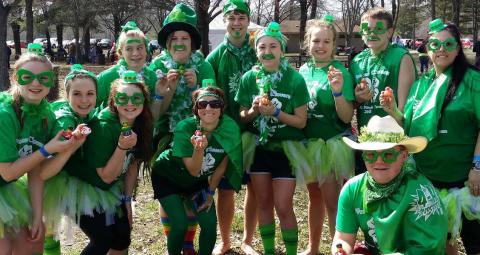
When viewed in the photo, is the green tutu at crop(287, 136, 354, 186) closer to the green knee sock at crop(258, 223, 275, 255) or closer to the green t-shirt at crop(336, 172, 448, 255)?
the green knee sock at crop(258, 223, 275, 255)

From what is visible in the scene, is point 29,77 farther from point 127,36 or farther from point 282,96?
point 282,96

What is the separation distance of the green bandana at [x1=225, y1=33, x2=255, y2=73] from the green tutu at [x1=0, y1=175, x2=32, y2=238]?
2.33 meters

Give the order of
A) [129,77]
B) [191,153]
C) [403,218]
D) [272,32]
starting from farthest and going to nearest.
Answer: [272,32]
[191,153]
[129,77]
[403,218]

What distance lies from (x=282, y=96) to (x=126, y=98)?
→ 138 centimetres

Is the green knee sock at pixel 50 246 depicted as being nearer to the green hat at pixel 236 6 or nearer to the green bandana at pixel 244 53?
the green bandana at pixel 244 53

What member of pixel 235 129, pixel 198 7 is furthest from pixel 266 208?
pixel 198 7

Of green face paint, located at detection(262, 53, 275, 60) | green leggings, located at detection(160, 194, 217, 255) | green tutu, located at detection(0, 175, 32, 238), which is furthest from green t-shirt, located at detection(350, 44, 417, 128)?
green tutu, located at detection(0, 175, 32, 238)

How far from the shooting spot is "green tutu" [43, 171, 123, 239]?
396 cm

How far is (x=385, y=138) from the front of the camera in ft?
10.4

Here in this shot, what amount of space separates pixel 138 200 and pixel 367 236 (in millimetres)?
4310

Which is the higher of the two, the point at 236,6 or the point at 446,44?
the point at 236,6

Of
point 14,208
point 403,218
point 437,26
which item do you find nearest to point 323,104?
point 437,26

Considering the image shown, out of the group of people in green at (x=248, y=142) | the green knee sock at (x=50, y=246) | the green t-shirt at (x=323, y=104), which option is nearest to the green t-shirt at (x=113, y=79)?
the group of people in green at (x=248, y=142)

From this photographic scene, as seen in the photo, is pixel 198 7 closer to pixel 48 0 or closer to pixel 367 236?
pixel 367 236
